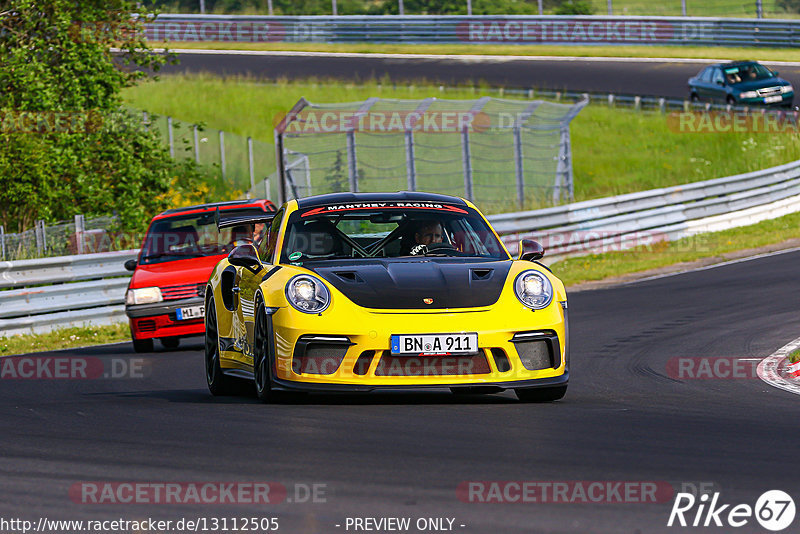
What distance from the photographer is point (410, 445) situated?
6.59 metres

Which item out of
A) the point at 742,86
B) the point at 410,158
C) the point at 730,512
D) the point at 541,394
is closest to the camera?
the point at 730,512

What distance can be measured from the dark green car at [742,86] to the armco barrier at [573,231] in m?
10.1

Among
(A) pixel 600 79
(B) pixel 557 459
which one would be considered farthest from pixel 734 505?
(A) pixel 600 79

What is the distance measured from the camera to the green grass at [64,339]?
53.9 feet

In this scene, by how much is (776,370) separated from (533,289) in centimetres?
320

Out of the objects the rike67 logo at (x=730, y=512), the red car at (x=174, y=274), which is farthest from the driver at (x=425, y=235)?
the red car at (x=174, y=274)

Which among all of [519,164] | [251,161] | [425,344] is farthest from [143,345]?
[251,161]

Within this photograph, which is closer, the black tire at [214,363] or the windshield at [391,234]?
the windshield at [391,234]

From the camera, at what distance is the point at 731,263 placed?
21.3 m

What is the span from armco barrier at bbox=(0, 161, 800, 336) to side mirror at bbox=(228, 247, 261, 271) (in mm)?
8995

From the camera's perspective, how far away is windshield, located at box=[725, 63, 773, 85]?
123ft

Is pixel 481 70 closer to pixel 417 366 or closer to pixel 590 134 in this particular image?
pixel 590 134

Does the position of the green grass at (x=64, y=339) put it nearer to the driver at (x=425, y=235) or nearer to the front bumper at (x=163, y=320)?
the front bumper at (x=163, y=320)

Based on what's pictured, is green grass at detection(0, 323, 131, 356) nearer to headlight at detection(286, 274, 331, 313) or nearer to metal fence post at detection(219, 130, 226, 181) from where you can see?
headlight at detection(286, 274, 331, 313)
